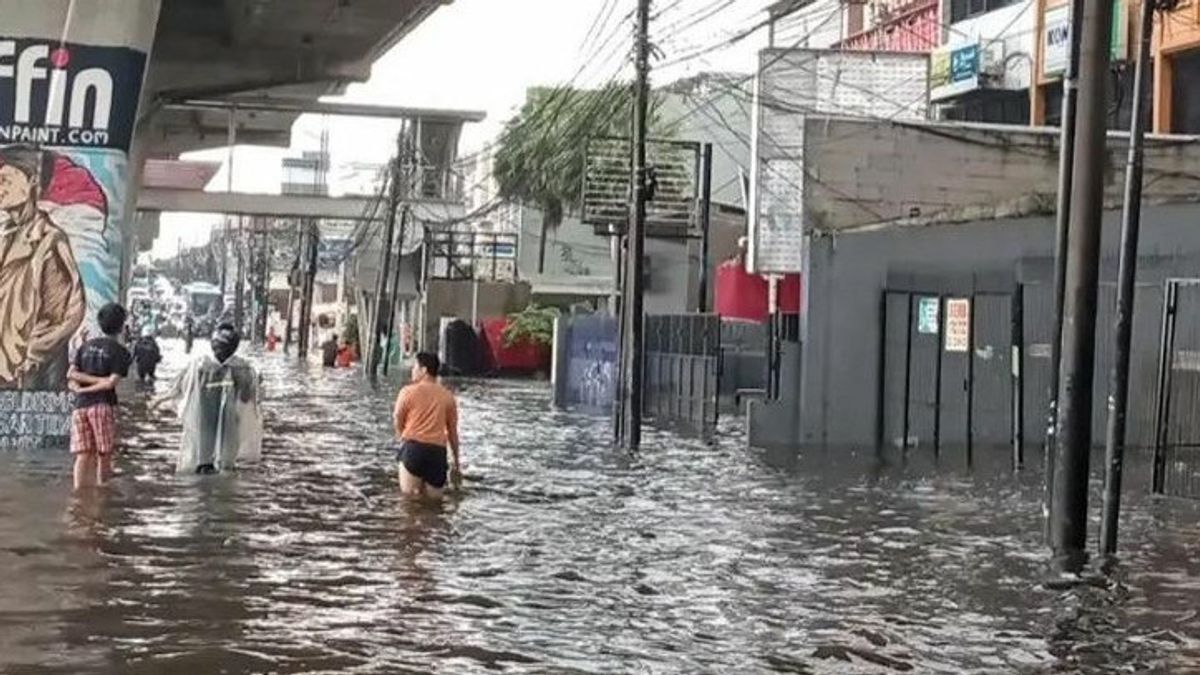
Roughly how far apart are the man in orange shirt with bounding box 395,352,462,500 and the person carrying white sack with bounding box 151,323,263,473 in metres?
2.61

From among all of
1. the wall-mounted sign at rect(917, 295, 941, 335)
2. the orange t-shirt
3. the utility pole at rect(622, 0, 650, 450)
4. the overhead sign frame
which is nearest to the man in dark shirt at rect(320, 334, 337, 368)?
the overhead sign frame

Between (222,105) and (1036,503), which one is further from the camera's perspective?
(222,105)

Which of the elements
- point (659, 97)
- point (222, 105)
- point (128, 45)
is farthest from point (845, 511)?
point (659, 97)

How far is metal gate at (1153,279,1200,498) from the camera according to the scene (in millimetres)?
16828

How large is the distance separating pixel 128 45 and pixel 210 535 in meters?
8.32

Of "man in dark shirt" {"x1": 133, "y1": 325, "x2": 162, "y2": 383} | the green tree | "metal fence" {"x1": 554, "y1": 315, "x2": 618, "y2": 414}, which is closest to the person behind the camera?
"metal fence" {"x1": 554, "y1": 315, "x2": 618, "y2": 414}

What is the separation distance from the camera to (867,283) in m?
23.4

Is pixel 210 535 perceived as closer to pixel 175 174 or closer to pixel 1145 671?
pixel 1145 671

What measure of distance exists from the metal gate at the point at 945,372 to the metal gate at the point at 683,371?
11.7ft

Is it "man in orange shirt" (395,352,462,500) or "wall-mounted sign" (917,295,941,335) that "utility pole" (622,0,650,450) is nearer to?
"wall-mounted sign" (917,295,941,335)

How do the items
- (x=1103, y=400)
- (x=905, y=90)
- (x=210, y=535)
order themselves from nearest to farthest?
(x=210, y=535) → (x=1103, y=400) → (x=905, y=90)

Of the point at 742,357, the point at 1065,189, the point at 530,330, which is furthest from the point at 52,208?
the point at 530,330

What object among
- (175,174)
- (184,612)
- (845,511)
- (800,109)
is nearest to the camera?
(184,612)

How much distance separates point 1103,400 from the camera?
22.4 meters
